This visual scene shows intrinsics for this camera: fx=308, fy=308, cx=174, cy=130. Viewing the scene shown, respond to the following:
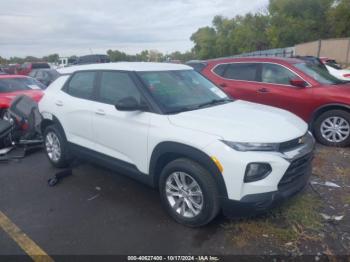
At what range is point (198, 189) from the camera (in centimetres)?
327

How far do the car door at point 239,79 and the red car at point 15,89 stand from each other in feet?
16.2

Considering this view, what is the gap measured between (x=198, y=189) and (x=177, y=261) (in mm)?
743

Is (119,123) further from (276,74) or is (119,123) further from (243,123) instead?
(276,74)

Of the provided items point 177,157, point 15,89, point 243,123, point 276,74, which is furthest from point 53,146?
point 276,74

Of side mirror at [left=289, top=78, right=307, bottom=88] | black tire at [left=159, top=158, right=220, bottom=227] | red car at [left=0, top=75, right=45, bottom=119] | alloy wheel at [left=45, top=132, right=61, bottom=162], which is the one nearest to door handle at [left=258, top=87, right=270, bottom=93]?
side mirror at [left=289, top=78, right=307, bottom=88]

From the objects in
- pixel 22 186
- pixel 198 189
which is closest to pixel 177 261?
pixel 198 189

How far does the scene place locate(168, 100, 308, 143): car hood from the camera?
3.03m

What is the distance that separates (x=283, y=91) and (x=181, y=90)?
3126 millimetres

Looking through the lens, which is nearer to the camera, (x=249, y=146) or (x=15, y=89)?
(x=249, y=146)

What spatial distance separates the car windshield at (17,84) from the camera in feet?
28.5

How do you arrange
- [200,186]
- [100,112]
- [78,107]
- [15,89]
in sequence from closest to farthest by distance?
[200,186], [100,112], [78,107], [15,89]

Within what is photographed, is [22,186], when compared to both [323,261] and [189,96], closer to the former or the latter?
[189,96]

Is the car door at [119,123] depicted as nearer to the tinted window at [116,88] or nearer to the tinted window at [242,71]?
the tinted window at [116,88]

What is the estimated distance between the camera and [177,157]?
3.45 meters
